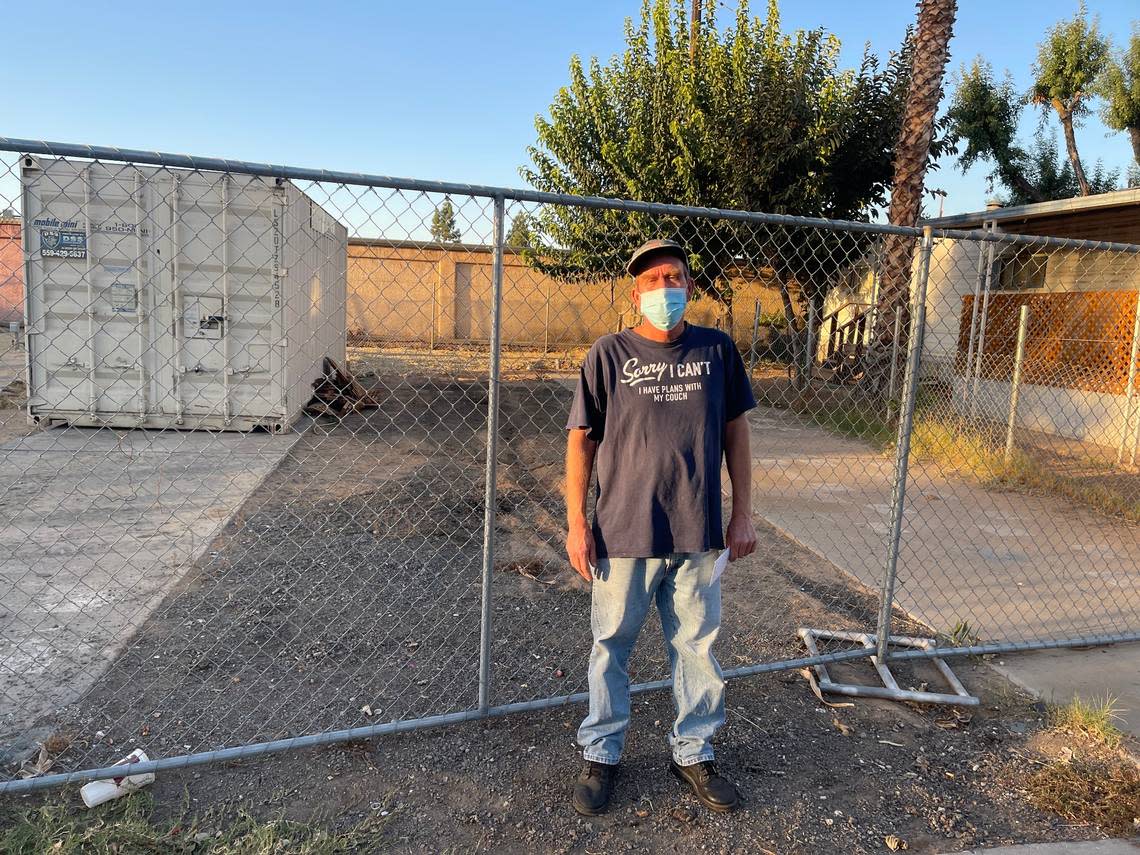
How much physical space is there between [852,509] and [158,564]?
18.9ft

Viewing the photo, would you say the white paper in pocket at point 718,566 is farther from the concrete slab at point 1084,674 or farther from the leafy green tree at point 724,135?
the leafy green tree at point 724,135

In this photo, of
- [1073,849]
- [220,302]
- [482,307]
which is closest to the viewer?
[1073,849]

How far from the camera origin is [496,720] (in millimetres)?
3164

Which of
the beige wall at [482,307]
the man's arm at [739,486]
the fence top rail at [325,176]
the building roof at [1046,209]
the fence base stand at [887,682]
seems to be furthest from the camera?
the beige wall at [482,307]

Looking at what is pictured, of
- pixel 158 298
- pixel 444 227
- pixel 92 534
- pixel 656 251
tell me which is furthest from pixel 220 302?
pixel 656 251

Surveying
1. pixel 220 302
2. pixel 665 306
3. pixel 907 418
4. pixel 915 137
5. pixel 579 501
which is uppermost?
pixel 915 137

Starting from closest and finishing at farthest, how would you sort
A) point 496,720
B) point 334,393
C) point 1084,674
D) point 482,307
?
1. point 496,720
2. point 1084,674
3. point 334,393
4. point 482,307

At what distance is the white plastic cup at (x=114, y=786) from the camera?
2.49 m

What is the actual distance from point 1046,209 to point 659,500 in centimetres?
1095

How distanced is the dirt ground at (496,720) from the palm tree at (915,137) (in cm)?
710

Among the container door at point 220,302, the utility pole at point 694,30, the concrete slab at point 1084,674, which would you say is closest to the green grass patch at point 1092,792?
the concrete slab at point 1084,674

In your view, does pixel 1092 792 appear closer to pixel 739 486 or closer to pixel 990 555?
pixel 739 486

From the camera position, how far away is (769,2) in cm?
1302

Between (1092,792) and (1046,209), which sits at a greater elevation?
(1046,209)
